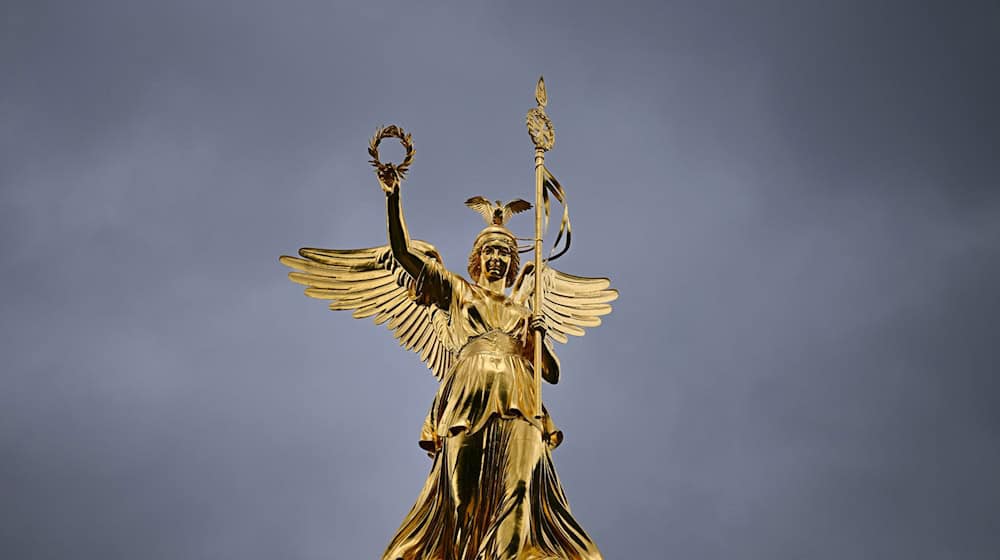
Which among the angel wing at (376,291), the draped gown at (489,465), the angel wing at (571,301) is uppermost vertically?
the angel wing at (571,301)

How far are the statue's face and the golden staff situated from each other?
546mm

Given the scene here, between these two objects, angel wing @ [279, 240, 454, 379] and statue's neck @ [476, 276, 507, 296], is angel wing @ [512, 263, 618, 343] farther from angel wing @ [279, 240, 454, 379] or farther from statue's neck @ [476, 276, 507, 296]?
angel wing @ [279, 240, 454, 379]

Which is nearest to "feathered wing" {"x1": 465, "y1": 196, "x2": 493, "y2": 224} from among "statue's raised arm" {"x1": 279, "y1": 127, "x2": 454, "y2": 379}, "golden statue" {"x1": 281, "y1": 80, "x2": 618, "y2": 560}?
"golden statue" {"x1": 281, "y1": 80, "x2": 618, "y2": 560}

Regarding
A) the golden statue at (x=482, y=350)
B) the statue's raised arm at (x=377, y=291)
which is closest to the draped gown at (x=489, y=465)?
the golden statue at (x=482, y=350)

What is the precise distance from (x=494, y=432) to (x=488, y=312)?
1.67m

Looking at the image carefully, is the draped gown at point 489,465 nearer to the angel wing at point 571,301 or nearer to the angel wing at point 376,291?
the angel wing at point 376,291

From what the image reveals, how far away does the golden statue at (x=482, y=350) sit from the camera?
19.7 m

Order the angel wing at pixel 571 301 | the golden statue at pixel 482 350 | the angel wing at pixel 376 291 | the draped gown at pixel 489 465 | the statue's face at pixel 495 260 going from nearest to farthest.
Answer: the draped gown at pixel 489 465 < the golden statue at pixel 482 350 < the statue's face at pixel 495 260 < the angel wing at pixel 376 291 < the angel wing at pixel 571 301

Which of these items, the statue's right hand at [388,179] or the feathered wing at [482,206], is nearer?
the statue's right hand at [388,179]

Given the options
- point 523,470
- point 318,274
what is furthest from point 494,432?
point 318,274

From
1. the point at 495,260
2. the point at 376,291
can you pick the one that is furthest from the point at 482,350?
the point at 376,291

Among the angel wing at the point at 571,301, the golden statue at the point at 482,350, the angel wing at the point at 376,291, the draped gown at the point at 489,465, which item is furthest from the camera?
the angel wing at the point at 571,301

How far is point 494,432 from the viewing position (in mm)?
20078

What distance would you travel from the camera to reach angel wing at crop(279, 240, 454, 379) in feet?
71.2
